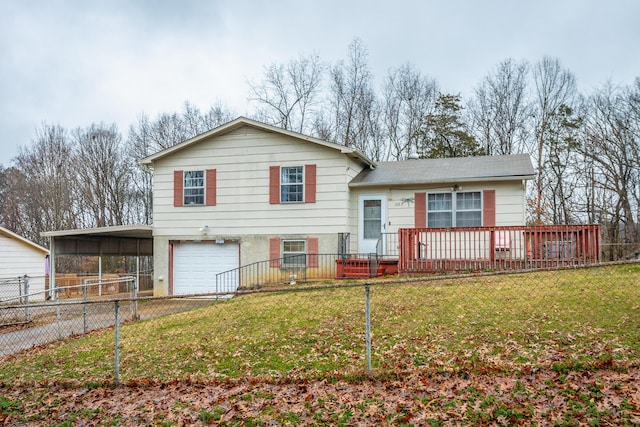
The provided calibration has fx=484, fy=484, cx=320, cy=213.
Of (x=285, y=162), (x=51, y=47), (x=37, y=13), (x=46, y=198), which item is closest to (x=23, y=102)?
(x=46, y=198)

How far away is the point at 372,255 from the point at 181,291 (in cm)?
673

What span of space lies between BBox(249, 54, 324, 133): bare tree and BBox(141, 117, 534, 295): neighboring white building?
13196mm

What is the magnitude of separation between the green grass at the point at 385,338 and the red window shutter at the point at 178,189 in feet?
22.2

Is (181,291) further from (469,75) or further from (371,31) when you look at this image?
(469,75)

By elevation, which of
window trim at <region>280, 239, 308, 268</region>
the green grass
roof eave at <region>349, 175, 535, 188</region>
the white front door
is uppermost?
roof eave at <region>349, 175, 535, 188</region>

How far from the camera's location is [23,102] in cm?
3294

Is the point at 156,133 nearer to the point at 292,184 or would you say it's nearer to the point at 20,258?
the point at 20,258

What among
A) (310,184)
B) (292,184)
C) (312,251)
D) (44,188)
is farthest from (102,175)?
(312,251)

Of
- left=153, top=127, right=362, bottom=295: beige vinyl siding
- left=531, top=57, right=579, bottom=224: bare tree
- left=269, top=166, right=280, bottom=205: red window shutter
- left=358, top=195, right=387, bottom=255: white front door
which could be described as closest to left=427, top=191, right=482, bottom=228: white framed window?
left=358, top=195, right=387, bottom=255: white front door

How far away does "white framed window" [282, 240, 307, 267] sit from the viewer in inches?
602

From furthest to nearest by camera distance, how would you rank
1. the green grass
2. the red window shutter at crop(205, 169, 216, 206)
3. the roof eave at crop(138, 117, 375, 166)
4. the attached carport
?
the red window shutter at crop(205, 169, 216, 206) < the attached carport < the roof eave at crop(138, 117, 375, 166) < the green grass

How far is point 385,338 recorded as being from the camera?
698cm

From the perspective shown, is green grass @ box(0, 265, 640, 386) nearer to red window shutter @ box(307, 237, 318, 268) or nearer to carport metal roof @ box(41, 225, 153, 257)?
red window shutter @ box(307, 237, 318, 268)

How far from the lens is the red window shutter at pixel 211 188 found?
16219 millimetres
